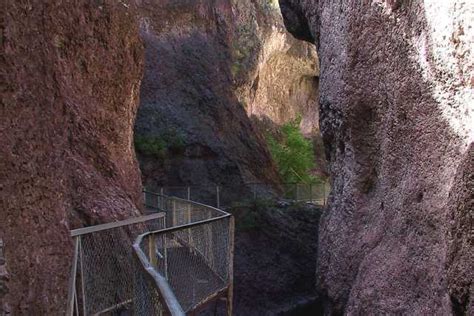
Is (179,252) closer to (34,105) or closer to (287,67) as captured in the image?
(34,105)

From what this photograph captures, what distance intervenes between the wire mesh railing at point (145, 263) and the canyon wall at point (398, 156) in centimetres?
268

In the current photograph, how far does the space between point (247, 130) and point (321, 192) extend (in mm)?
4806

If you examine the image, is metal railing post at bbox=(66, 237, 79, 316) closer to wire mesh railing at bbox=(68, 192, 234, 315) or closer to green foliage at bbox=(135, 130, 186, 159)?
wire mesh railing at bbox=(68, 192, 234, 315)

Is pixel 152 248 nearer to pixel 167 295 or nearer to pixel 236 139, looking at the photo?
pixel 167 295

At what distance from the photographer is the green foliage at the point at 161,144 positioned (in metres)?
21.5

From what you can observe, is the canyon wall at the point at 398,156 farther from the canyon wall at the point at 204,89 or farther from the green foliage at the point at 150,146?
the canyon wall at the point at 204,89

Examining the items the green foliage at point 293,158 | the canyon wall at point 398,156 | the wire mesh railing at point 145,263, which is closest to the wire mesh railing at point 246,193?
the green foliage at point 293,158

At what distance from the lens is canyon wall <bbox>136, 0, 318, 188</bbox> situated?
22484mm

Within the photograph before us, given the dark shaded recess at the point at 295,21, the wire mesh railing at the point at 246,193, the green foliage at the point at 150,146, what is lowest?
the wire mesh railing at the point at 246,193

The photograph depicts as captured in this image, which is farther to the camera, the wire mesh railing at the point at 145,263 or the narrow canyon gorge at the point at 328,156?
the wire mesh railing at the point at 145,263

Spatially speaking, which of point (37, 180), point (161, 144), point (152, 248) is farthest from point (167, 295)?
point (161, 144)

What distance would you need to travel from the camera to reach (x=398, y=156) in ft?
28.0

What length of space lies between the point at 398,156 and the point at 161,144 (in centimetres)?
1448

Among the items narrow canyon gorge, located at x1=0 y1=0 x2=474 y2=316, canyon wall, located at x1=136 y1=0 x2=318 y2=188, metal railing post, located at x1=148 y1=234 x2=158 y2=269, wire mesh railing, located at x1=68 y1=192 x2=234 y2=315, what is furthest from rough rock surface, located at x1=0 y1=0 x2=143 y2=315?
canyon wall, located at x1=136 y1=0 x2=318 y2=188
